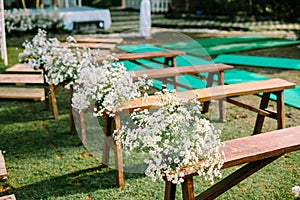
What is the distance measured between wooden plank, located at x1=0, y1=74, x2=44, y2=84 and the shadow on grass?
281cm

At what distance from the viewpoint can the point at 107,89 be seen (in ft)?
9.35

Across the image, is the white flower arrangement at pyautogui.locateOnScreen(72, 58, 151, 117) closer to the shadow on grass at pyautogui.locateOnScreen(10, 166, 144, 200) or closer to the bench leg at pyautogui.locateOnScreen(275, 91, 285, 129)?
the shadow on grass at pyautogui.locateOnScreen(10, 166, 144, 200)

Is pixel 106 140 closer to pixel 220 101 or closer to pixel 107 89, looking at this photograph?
pixel 107 89

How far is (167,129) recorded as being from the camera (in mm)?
2033

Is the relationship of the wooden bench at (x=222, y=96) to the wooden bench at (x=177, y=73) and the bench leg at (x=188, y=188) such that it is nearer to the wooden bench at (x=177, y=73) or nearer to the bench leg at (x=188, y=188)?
the wooden bench at (x=177, y=73)

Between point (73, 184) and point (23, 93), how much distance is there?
2407 millimetres

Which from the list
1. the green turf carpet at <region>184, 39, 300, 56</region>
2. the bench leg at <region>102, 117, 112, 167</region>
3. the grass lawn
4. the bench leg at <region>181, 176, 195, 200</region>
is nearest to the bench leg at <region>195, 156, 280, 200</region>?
the bench leg at <region>181, 176, 195, 200</region>

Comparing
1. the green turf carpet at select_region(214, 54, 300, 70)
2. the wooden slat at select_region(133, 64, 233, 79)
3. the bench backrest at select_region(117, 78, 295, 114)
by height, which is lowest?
the green turf carpet at select_region(214, 54, 300, 70)

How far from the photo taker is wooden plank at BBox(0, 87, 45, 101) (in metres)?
4.98

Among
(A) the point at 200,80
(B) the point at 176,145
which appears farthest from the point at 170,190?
(A) the point at 200,80

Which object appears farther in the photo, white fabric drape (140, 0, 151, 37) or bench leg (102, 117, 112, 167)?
white fabric drape (140, 0, 151, 37)

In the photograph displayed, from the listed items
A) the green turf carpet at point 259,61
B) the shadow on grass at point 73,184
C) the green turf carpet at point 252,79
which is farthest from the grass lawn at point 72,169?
the green turf carpet at point 259,61

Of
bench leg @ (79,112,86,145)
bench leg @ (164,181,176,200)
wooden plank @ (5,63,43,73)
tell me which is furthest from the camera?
wooden plank @ (5,63,43,73)

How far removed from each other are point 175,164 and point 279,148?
0.71 m
